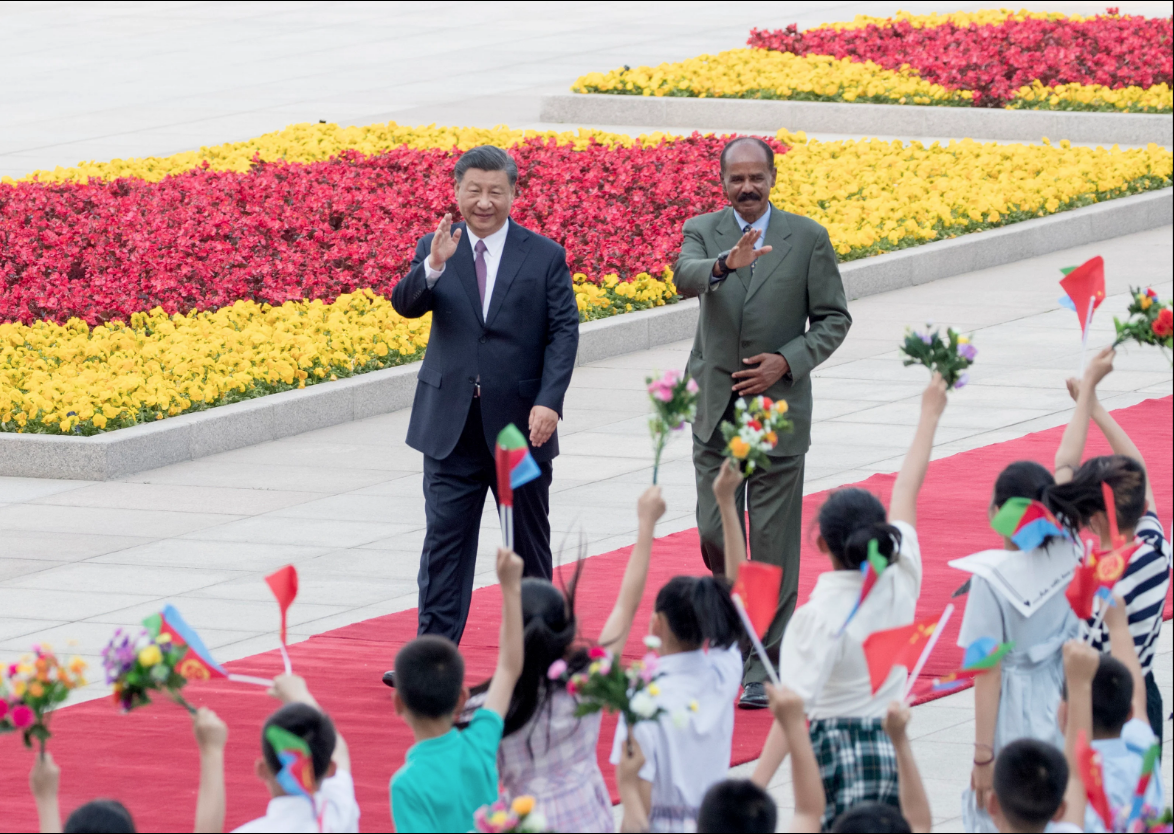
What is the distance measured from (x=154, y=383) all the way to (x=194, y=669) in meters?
7.22

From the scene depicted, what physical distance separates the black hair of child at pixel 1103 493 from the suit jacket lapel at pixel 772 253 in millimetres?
2042

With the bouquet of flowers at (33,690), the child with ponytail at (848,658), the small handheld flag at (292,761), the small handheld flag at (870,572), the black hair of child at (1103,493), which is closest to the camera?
the small handheld flag at (292,761)

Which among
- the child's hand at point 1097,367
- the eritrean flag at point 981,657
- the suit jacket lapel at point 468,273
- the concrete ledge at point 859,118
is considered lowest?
the eritrean flag at point 981,657

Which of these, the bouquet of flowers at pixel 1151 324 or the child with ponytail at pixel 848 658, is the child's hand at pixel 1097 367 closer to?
the bouquet of flowers at pixel 1151 324

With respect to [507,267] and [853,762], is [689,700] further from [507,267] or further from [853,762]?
[507,267]

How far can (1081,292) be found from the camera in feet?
19.3

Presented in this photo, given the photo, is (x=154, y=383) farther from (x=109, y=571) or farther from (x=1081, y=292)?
(x=1081, y=292)

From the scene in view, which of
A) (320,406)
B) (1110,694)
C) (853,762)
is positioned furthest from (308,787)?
(320,406)

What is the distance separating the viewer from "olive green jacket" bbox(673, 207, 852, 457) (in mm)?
7488

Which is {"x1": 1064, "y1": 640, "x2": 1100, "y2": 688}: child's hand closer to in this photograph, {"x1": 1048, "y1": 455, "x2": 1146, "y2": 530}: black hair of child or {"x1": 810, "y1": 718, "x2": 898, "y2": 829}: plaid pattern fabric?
{"x1": 810, "y1": 718, "x2": 898, "y2": 829}: plaid pattern fabric

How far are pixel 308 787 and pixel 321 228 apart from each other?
429 inches

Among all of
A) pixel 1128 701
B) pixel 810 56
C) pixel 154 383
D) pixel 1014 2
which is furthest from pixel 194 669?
pixel 1014 2

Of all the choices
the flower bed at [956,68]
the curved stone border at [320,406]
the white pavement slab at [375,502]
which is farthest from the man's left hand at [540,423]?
the flower bed at [956,68]

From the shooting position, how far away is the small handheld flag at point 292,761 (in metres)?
4.11
